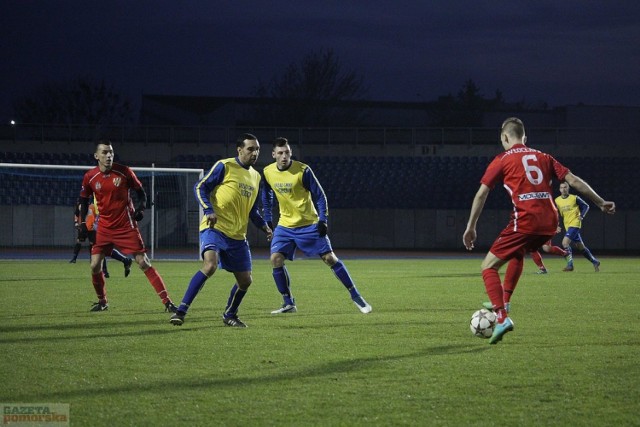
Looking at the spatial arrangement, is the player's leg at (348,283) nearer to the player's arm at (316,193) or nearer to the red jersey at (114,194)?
the player's arm at (316,193)

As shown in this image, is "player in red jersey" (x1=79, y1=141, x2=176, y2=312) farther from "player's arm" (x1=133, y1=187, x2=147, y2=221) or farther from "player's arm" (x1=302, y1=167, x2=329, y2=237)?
"player's arm" (x1=302, y1=167, x2=329, y2=237)

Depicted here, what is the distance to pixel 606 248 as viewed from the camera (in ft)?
126

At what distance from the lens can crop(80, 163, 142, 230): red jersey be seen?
11242mm

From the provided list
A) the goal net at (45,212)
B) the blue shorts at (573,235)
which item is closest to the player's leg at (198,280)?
the blue shorts at (573,235)

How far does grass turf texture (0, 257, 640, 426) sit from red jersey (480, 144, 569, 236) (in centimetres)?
114

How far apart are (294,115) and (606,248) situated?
25.4 m

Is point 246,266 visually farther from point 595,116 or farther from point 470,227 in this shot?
point 595,116

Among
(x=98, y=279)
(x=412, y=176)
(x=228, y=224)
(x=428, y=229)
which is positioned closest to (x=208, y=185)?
(x=228, y=224)

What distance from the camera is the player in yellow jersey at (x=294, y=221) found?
11.3m

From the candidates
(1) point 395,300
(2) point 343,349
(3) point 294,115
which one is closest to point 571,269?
(1) point 395,300

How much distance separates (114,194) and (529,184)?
5.47 meters

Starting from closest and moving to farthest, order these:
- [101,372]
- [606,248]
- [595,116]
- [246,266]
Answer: [101,372] → [246,266] → [606,248] → [595,116]

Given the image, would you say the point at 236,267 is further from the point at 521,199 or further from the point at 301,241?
the point at 521,199

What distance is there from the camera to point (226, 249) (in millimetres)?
9656
